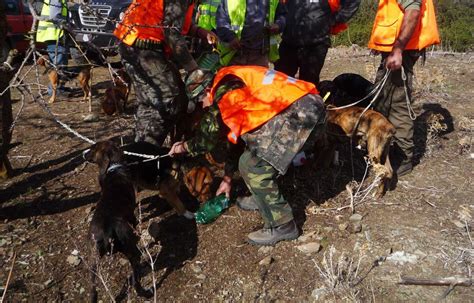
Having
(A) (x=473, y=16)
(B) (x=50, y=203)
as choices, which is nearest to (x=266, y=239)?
(B) (x=50, y=203)

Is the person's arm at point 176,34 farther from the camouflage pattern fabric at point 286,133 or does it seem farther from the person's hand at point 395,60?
the person's hand at point 395,60

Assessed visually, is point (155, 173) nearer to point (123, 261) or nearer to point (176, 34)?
point (123, 261)

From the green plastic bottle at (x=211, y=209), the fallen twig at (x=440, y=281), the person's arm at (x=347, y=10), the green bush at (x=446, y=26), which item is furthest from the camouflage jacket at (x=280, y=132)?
the green bush at (x=446, y=26)

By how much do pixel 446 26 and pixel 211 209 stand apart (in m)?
18.0

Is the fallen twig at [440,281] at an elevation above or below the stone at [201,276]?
above

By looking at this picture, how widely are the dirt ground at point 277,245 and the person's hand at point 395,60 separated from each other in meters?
1.26

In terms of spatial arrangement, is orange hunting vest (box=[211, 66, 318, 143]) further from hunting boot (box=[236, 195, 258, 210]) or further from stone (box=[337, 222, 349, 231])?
stone (box=[337, 222, 349, 231])

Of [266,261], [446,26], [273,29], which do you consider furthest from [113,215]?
[446,26]

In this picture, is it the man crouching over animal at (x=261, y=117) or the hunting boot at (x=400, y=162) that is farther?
the hunting boot at (x=400, y=162)

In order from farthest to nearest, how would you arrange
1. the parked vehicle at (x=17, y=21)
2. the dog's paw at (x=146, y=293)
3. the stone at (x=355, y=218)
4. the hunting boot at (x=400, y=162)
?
the parked vehicle at (x=17, y=21) → the hunting boot at (x=400, y=162) → the stone at (x=355, y=218) → the dog's paw at (x=146, y=293)

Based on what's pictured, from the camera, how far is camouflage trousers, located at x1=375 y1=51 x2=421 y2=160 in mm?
4434

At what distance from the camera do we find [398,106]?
14.8 ft

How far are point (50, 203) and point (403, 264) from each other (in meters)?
3.26

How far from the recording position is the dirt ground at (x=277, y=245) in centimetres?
300
